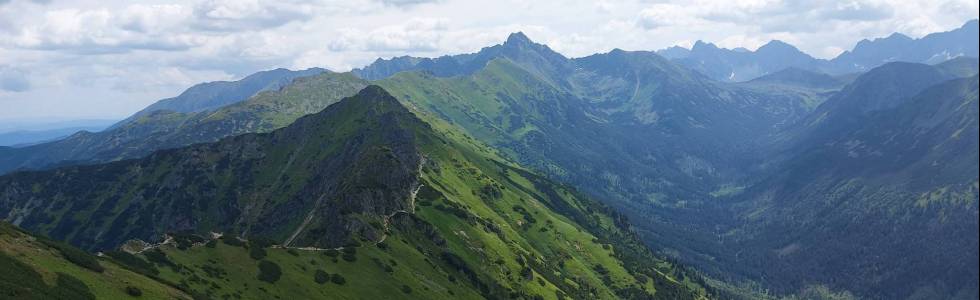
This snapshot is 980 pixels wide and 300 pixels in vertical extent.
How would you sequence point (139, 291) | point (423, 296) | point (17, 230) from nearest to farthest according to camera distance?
point (139, 291)
point (17, 230)
point (423, 296)

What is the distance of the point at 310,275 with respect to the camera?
A: 14475cm

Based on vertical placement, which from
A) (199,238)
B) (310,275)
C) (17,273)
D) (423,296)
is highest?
(17,273)

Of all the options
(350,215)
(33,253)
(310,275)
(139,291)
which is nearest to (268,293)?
(310,275)

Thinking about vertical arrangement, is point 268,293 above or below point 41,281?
below

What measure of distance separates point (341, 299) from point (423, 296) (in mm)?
30992

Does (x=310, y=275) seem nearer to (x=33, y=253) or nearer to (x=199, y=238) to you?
(x=199, y=238)

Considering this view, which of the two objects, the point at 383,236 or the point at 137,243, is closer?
the point at 137,243

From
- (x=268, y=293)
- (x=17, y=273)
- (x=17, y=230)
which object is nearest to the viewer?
(x=17, y=273)

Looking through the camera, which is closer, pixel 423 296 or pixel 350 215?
pixel 423 296

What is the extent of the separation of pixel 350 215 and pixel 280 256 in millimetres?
49059

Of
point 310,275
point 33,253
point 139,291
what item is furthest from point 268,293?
point 33,253

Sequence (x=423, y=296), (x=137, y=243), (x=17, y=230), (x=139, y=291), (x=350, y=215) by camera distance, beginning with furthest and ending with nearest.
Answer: (x=350, y=215), (x=423, y=296), (x=137, y=243), (x=17, y=230), (x=139, y=291)

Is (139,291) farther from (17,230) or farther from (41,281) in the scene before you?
(17,230)

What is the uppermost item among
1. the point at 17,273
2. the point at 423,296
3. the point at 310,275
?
the point at 17,273
